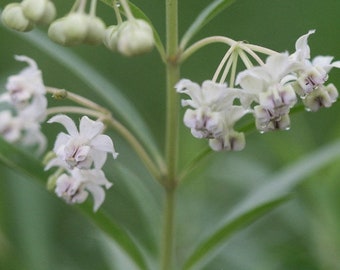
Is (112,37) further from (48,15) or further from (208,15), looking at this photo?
(208,15)

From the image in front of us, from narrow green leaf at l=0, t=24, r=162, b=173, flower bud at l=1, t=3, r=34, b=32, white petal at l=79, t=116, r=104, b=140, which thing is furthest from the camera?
narrow green leaf at l=0, t=24, r=162, b=173

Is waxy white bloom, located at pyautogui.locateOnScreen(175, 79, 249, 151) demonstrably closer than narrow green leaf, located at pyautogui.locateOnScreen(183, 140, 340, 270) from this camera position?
Yes

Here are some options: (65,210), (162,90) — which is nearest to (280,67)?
(65,210)

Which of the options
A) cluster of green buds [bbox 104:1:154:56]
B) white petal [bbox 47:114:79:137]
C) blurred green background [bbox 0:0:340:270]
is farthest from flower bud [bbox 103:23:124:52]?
blurred green background [bbox 0:0:340:270]

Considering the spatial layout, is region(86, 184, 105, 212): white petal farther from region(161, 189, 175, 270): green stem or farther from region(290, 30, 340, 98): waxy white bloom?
region(290, 30, 340, 98): waxy white bloom

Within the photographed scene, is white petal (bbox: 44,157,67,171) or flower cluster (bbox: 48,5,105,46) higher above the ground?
flower cluster (bbox: 48,5,105,46)

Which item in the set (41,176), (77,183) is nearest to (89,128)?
(77,183)

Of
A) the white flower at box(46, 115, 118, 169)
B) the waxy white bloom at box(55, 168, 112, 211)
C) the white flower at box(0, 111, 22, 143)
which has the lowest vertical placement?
the white flower at box(0, 111, 22, 143)
